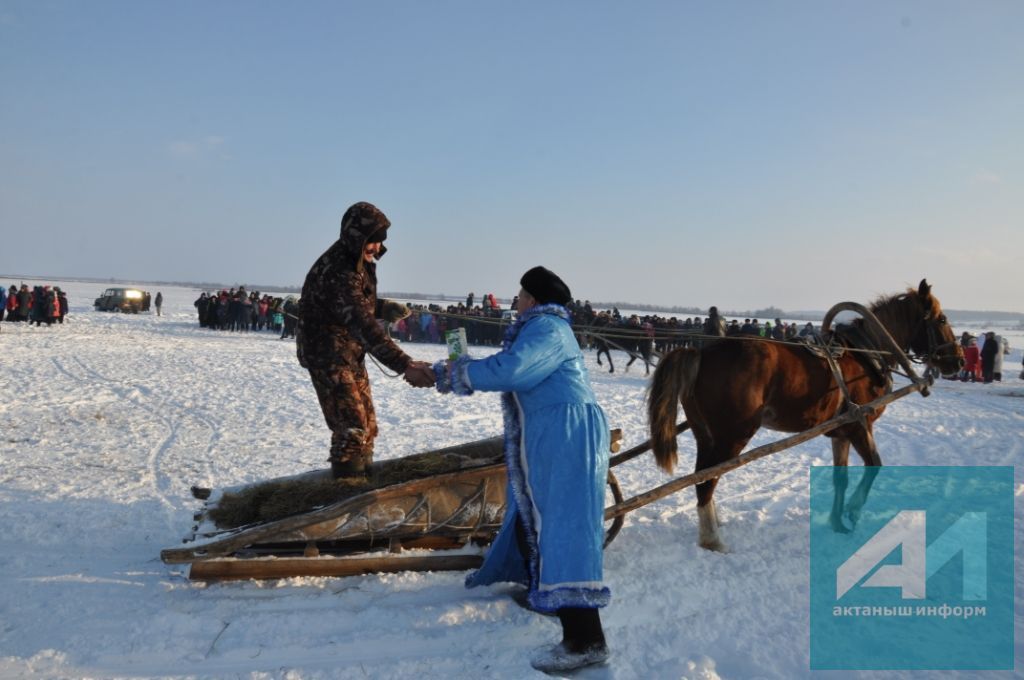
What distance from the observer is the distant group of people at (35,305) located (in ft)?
74.2

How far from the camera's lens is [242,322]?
25.2 m

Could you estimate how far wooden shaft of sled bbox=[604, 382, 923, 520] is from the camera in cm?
396

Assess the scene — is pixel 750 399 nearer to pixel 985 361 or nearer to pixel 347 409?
pixel 347 409

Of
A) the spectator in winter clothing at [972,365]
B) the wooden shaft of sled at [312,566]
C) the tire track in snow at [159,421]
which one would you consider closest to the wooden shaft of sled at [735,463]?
the wooden shaft of sled at [312,566]

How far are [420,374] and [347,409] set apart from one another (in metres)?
0.73

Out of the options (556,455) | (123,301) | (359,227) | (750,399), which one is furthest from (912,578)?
(123,301)

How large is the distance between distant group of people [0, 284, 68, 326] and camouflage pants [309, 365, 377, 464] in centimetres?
2403

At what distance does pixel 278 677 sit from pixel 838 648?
2822 mm

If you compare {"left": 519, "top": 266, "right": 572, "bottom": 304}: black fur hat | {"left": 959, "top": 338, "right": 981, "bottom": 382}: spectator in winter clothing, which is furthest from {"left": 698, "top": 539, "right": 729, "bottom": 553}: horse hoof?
{"left": 959, "top": 338, "right": 981, "bottom": 382}: spectator in winter clothing

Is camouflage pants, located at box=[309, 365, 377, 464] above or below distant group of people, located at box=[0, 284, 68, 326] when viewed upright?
below

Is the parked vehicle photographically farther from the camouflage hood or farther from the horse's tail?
the horse's tail

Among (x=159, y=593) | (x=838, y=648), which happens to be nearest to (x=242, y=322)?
(x=159, y=593)

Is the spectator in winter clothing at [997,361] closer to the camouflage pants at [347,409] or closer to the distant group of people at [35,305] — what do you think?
A: the camouflage pants at [347,409]

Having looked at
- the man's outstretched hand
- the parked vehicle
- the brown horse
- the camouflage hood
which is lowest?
the brown horse
